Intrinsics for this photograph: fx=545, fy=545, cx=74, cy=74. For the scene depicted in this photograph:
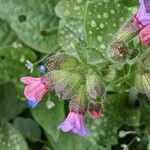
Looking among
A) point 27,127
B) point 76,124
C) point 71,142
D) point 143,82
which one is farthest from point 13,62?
point 143,82

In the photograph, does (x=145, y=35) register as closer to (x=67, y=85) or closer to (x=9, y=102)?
(x=67, y=85)

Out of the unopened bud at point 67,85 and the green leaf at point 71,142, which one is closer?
the unopened bud at point 67,85

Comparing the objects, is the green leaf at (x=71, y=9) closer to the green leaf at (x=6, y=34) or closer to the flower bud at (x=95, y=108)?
the green leaf at (x=6, y=34)

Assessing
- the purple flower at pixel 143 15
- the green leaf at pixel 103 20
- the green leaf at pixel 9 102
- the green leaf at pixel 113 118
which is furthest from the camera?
the green leaf at pixel 9 102

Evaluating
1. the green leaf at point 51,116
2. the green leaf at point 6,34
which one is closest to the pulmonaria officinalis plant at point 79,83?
the green leaf at point 51,116

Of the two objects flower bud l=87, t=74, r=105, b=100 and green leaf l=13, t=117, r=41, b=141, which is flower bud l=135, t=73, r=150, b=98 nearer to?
flower bud l=87, t=74, r=105, b=100

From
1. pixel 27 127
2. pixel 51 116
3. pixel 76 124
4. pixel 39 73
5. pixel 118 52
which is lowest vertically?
pixel 27 127
